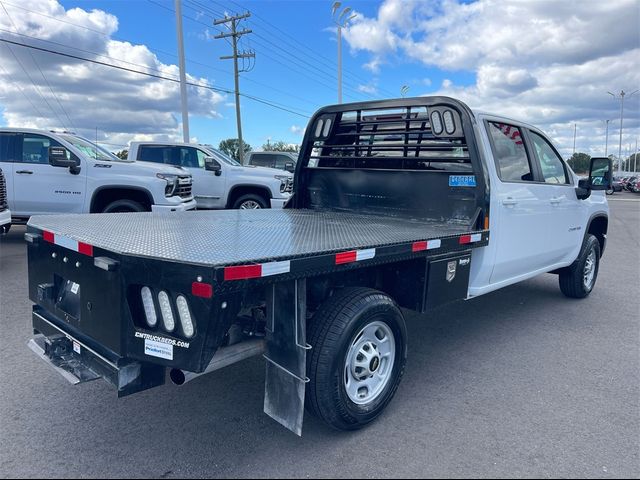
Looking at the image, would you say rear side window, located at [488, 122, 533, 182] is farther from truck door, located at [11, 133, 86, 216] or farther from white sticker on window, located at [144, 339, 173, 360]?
truck door, located at [11, 133, 86, 216]

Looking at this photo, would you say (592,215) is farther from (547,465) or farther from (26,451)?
(26,451)

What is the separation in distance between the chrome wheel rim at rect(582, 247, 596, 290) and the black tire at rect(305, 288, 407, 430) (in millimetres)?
4179

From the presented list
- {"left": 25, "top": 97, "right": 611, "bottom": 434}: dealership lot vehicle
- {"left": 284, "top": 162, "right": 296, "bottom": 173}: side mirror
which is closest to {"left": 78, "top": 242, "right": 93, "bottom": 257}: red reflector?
{"left": 25, "top": 97, "right": 611, "bottom": 434}: dealership lot vehicle

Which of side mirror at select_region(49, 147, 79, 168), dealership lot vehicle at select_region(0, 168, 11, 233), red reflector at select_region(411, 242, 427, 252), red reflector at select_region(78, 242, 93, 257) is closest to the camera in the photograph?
red reflector at select_region(78, 242, 93, 257)

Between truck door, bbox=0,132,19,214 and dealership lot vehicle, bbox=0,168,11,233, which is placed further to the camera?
truck door, bbox=0,132,19,214

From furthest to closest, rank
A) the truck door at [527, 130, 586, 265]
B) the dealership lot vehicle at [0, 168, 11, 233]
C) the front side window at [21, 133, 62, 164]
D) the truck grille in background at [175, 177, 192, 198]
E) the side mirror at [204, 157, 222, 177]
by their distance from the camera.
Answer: the side mirror at [204, 157, 222, 177], the truck grille in background at [175, 177, 192, 198], the front side window at [21, 133, 62, 164], the dealership lot vehicle at [0, 168, 11, 233], the truck door at [527, 130, 586, 265]

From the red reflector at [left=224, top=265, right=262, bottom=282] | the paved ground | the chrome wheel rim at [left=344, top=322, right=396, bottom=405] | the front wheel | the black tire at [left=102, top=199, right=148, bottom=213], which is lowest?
the paved ground

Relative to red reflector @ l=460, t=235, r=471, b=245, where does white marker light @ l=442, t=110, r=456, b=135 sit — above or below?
→ above

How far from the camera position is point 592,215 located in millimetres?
6090

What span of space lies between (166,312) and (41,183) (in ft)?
24.7

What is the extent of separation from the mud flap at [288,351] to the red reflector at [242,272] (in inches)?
14.3

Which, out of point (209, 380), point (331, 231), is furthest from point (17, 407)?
point (331, 231)

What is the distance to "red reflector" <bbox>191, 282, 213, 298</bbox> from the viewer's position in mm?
2213

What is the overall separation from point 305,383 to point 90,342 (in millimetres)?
1233
